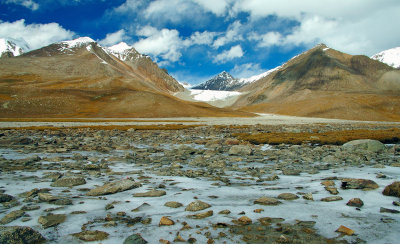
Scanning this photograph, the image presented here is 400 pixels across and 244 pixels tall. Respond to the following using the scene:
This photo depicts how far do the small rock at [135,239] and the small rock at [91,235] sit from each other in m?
0.54

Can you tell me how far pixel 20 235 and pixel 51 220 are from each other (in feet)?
3.56

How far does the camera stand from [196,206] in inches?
281

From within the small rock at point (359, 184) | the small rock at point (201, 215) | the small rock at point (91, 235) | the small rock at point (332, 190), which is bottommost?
the small rock at point (91, 235)

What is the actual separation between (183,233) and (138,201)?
104 inches

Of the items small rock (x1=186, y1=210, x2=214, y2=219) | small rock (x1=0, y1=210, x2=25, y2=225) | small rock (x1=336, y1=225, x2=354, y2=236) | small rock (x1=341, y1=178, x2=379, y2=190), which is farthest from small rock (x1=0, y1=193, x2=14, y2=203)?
small rock (x1=341, y1=178, x2=379, y2=190)

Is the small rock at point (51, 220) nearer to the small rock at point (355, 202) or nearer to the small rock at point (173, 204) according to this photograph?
the small rock at point (173, 204)

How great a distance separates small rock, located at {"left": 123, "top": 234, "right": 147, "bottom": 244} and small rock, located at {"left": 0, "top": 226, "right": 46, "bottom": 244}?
1.74m

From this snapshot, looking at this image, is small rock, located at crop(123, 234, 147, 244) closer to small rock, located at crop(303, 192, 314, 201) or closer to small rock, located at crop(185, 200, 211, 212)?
small rock, located at crop(185, 200, 211, 212)

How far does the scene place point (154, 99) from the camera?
466ft

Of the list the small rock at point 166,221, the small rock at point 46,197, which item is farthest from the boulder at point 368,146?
the small rock at point 46,197

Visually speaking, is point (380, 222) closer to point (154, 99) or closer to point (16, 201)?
point (16, 201)

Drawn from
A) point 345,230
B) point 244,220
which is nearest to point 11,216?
point 244,220

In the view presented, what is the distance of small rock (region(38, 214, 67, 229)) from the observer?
5.92 meters

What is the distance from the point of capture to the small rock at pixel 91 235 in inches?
210
